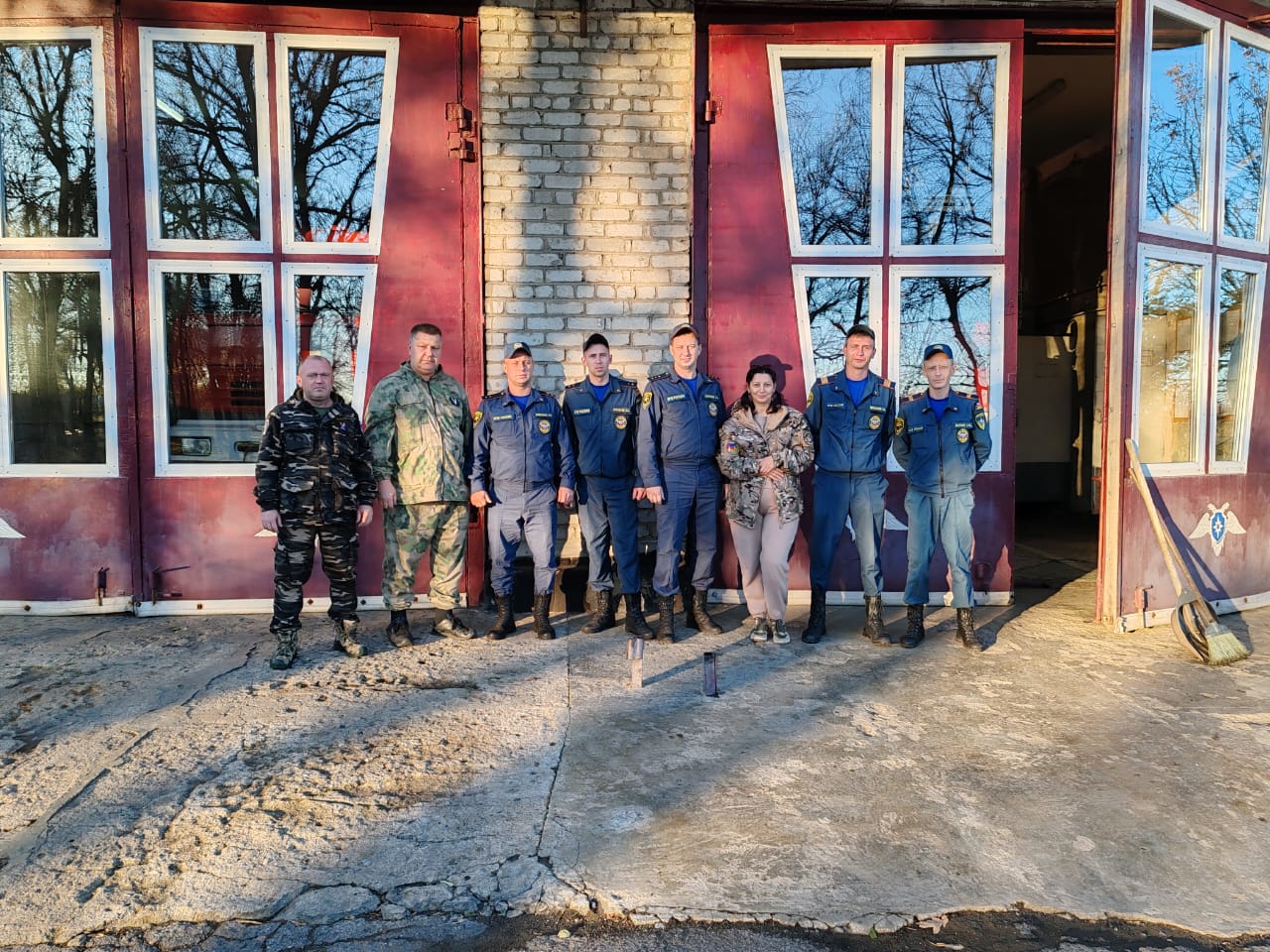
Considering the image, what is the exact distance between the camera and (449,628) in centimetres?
502

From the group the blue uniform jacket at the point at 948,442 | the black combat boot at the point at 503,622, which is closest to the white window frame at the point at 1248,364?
the blue uniform jacket at the point at 948,442

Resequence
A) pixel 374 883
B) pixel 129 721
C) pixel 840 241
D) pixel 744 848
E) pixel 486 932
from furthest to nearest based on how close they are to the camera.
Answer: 1. pixel 840 241
2. pixel 129 721
3. pixel 744 848
4. pixel 374 883
5. pixel 486 932

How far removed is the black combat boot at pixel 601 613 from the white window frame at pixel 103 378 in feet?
11.2

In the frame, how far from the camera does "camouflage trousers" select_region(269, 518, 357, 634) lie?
14.8ft

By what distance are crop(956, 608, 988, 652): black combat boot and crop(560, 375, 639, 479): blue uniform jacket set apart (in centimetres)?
223

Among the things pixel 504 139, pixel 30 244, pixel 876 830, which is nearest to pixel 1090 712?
pixel 876 830

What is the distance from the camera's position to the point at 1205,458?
5633 mm

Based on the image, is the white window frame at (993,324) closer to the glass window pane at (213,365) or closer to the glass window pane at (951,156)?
the glass window pane at (951,156)

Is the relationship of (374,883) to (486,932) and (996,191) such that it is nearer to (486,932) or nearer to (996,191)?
(486,932)

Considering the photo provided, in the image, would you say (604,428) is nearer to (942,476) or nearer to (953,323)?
(942,476)

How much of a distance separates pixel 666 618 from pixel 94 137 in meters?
5.05

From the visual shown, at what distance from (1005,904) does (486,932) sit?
1.56m

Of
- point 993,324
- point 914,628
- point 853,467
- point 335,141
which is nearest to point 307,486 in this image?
point 335,141

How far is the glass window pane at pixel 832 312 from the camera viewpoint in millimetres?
5770
